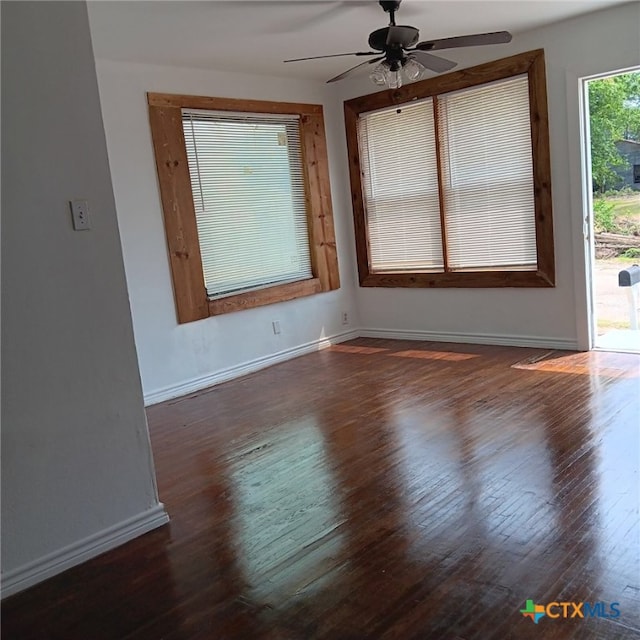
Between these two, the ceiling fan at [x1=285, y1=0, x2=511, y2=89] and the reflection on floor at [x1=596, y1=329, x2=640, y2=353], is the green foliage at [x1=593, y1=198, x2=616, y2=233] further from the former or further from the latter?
the ceiling fan at [x1=285, y1=0, x2=511, y2=89]

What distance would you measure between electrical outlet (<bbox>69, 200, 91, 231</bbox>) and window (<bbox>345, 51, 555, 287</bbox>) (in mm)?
3600

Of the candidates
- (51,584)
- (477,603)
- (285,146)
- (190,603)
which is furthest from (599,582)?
(285,146)

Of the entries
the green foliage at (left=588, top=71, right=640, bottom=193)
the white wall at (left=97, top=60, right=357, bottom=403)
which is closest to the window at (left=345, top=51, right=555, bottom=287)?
the white wall at (left=97, top=60, right=357, bottom=403)

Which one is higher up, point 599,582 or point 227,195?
point 227,195

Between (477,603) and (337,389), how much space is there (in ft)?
8.54

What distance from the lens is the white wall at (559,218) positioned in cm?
432

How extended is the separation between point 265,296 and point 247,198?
0.84 metres

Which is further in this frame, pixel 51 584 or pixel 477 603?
pixel 51 584

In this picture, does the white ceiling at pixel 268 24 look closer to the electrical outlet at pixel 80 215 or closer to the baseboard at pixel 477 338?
the electrical outlet at pixel 80 215

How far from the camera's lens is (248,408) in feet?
13.9

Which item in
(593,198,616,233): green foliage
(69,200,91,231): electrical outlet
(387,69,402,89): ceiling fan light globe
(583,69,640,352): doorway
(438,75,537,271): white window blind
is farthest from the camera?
(593,198,616,233): green foliage

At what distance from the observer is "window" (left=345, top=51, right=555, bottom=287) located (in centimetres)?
486

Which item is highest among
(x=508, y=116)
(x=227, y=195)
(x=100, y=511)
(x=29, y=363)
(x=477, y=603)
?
(x=508, y=116)

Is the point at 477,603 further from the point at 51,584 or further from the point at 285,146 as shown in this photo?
the point at 285,146
